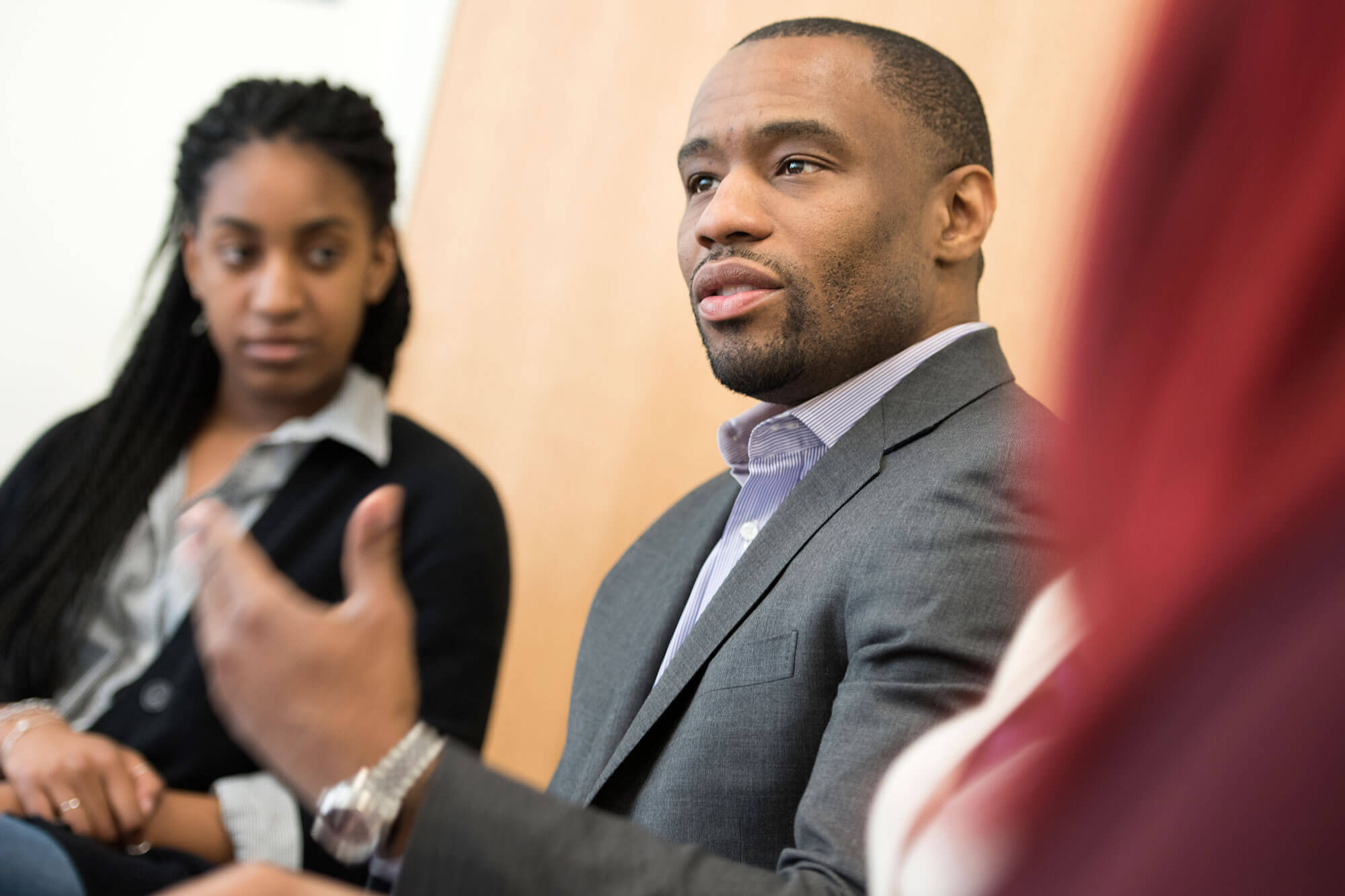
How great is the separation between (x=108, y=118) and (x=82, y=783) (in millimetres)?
1714

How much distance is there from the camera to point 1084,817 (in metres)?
0.21

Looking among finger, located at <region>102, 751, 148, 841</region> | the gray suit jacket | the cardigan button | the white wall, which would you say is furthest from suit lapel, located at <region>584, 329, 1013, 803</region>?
the white wall

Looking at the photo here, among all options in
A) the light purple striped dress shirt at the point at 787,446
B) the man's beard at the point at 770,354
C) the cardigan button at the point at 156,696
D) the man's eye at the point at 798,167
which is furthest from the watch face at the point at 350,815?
the cardigan button at the point at 156,696

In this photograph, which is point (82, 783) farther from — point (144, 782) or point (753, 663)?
point (753, 663)

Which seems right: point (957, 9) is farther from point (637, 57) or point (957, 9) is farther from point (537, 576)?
point (537, 576)

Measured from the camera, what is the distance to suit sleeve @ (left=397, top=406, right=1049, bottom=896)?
48 centimetres

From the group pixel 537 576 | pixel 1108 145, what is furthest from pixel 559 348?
pixel 1108 145

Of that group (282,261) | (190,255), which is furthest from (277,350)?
(190,255)

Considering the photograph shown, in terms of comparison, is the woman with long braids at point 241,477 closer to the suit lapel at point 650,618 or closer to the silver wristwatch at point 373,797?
the suit lapel at point 650,618

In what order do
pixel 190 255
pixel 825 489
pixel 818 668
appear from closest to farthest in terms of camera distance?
pixel 818 668
pixel 825 489
pixel 190 255

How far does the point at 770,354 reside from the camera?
987mm

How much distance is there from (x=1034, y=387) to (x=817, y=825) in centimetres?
97

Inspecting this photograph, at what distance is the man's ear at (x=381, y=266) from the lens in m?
1.53

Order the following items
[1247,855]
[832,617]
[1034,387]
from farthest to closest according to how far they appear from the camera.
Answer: [1034,387]
[832,617]
[1247,855]
